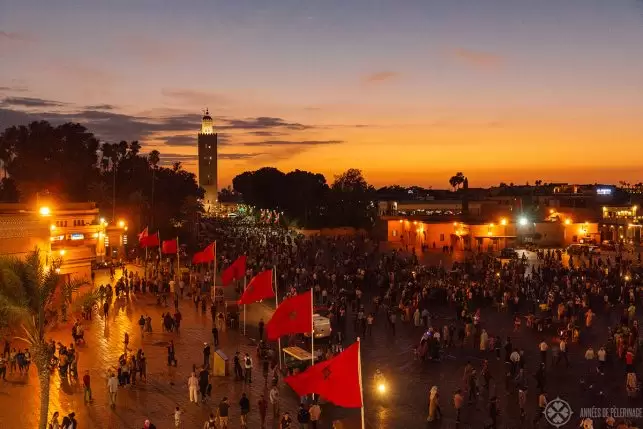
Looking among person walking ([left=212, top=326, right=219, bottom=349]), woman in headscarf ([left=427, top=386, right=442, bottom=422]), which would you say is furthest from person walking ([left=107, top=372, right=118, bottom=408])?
woman in headscarf ([left=427, top=386, right=442, bottom=422])

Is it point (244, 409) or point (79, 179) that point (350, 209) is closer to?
point (79, 179)

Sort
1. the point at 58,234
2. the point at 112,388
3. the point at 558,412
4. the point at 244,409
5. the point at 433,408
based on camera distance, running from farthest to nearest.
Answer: the point at 58,234 → the point at 112,388 → the point at 558,412 → the point at 433,408 → the point at 244,409

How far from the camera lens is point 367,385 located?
56.4 feet

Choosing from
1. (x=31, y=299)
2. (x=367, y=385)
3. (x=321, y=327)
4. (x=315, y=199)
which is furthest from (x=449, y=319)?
(x=315, y=199)

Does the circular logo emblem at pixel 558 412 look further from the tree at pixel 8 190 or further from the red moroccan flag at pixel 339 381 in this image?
the tree at pixel 8 190

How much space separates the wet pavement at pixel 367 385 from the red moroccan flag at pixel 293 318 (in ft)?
7.23

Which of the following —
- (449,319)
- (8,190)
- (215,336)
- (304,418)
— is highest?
(8,190)

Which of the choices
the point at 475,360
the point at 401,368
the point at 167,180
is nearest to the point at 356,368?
the point at 401,368

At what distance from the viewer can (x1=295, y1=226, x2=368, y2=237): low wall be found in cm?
7325

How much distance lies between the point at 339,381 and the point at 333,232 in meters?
64.0

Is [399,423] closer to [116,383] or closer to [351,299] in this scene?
[116,383]

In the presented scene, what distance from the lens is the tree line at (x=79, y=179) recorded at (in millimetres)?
55000

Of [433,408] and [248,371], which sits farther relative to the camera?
[248,371]

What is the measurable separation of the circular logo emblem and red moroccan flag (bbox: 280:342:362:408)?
21.8 feet
